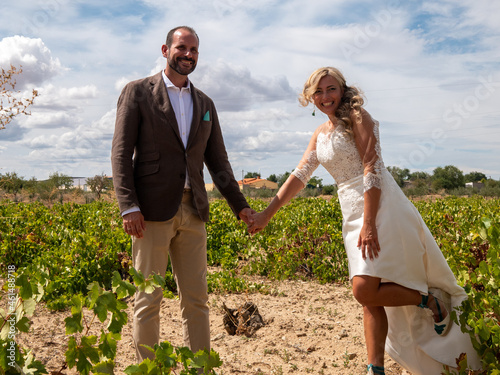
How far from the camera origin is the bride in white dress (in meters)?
3.20

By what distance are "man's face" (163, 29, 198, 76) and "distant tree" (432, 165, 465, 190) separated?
41.0 metres

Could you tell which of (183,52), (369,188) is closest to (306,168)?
(369,188)

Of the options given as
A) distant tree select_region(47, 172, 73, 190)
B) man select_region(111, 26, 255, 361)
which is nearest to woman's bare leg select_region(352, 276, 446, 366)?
man select_region(111, 26, 255, 361)

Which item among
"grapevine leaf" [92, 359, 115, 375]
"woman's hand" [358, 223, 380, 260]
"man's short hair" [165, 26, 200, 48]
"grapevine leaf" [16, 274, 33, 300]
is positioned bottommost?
"grapevine leaf" [92, 359, 115, 375]

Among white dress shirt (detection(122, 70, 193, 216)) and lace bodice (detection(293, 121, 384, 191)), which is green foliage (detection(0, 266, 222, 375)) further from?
lace bodice (detection(293, 121, 384, 191))

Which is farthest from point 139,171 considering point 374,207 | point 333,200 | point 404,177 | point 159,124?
point 404,177

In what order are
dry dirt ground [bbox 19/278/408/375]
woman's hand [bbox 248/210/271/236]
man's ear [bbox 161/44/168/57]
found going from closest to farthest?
man's ear [bbox 161/44/168/57], dry dirt ground [bbox 19/278/408/375], woman's hand [bbox 248/210/271/236]

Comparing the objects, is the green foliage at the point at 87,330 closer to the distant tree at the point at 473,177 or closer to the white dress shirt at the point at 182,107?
the white dress shirt at the point at 182,107

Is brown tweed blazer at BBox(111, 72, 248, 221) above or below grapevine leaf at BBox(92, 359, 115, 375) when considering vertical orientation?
above

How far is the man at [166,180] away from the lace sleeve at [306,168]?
2.73 ft

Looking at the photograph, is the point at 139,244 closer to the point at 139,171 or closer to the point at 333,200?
the point at 139,171

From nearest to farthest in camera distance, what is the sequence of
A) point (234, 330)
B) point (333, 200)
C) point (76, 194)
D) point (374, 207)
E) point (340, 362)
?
point (374, 207)
point (340, 362)
point (234, 330)
point (333, 200)
point (76, 194)

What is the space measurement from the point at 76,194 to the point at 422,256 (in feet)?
83.1

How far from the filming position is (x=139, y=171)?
3314 millimetres
